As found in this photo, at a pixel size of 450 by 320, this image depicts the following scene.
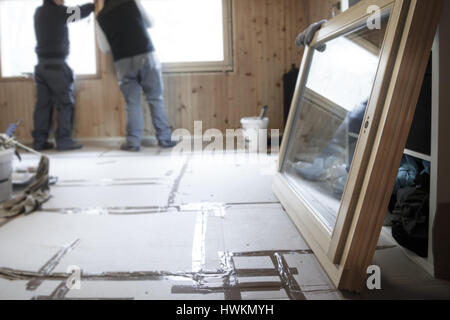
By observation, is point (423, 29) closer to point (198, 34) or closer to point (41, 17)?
point (198, 34)

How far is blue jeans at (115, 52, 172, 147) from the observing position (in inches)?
170

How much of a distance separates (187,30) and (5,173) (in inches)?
108

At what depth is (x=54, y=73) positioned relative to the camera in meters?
4.48

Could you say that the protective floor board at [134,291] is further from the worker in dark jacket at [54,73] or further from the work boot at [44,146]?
the work boot at [44,146]

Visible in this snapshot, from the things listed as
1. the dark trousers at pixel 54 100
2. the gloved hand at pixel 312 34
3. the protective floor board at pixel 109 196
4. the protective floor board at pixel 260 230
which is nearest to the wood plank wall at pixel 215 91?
the dark trousers at pixel 54 100

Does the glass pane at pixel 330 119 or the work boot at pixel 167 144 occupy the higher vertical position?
the glass pane at pixel 330 119

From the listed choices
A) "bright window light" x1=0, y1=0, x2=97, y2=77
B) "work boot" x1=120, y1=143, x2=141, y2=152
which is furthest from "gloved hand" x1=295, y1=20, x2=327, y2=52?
"bright window light" x1=0, y1=0, x2=97, y2=77

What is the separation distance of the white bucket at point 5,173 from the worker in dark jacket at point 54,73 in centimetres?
217

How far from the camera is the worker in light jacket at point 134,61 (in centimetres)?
417

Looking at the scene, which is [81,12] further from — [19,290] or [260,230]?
[19,290]

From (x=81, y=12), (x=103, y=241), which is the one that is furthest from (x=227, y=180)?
(x=81, y=12)

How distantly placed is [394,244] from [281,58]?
3.48 meters
